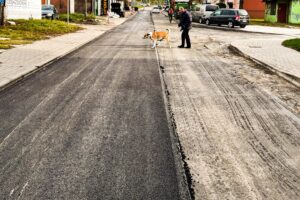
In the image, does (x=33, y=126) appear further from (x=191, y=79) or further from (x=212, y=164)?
(x=191, y=79)

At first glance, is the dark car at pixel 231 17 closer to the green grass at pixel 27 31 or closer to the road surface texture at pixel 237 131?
the green grass at pixel 27 31

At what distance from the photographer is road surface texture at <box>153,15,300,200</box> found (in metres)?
4.53

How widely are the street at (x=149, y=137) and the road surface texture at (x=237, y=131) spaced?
0.02 metres

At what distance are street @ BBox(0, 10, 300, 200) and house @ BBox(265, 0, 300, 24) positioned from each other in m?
39.7

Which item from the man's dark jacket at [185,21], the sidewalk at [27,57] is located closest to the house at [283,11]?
the man's dark jacket at [185,21]

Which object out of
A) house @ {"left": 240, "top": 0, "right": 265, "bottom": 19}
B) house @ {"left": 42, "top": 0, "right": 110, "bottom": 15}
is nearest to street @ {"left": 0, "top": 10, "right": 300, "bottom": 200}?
house @ {"left": 42, "top": 0, "right": 110, "bottom": 15}

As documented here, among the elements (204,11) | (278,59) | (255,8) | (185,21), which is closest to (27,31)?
(185,21)

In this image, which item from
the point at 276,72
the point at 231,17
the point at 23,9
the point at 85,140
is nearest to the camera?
the point at 85,140

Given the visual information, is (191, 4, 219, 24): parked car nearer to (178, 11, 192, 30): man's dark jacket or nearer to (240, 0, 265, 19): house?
(240, 0, 265, 19): house

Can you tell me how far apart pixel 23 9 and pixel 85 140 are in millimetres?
26148

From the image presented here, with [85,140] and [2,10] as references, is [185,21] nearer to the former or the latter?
[2,10]

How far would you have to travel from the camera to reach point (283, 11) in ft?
162

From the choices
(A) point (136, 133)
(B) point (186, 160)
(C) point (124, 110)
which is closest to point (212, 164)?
(B) point (186, 160)

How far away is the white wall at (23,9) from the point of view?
1115 inches
